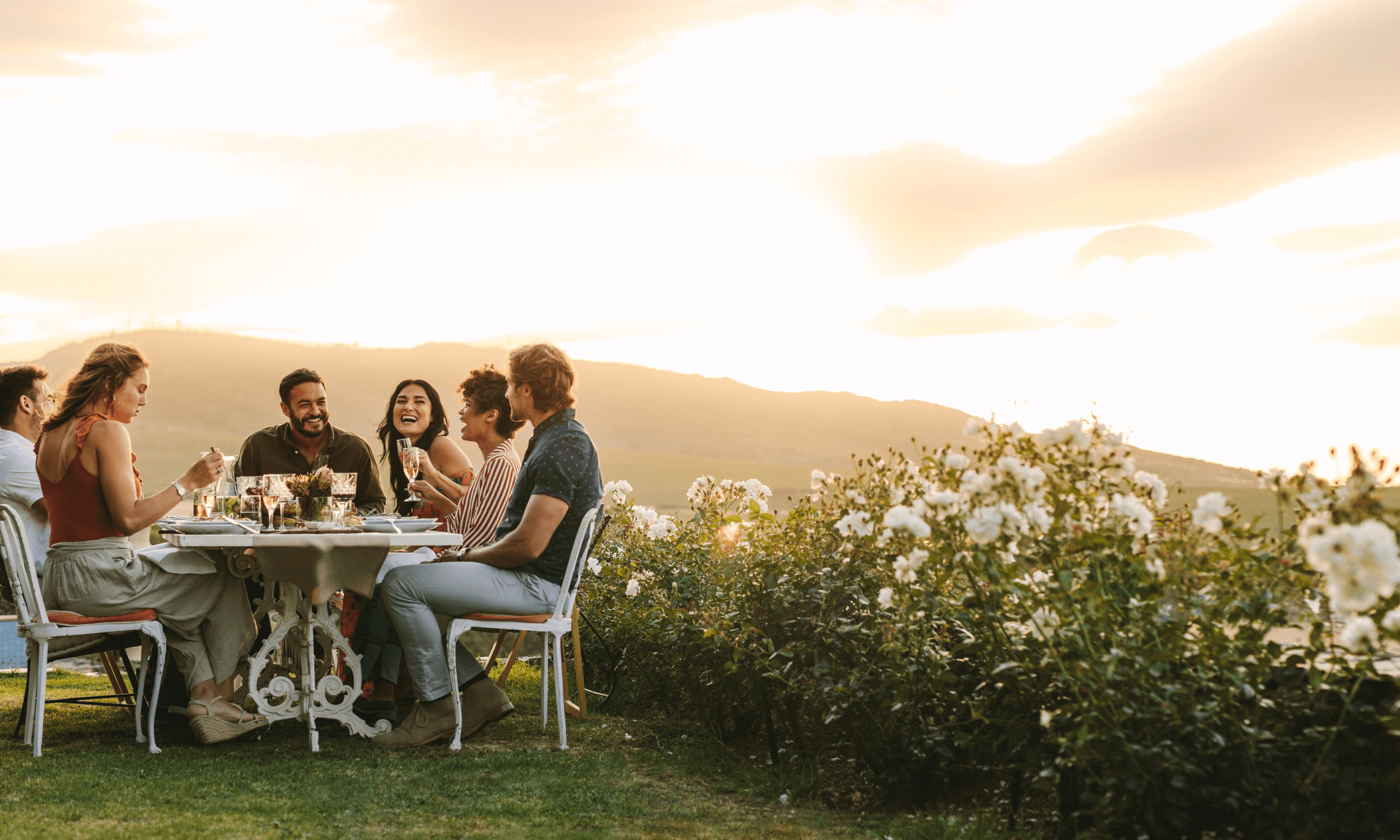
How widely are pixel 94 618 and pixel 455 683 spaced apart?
1.30 metres

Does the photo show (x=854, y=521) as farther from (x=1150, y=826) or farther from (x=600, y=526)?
(x=600, y=526)

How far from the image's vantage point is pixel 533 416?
4.13 m

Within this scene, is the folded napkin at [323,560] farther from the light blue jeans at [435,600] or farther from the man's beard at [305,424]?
the man's beard at [305,424]

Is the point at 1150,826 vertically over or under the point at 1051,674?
under

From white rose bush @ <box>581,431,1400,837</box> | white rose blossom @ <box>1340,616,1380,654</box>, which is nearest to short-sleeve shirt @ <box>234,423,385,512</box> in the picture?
white rose bush @ <box>581,431,1400,837</box>

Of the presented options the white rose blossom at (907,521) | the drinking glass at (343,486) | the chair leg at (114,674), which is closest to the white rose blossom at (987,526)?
the white rose blossom at (907,521)

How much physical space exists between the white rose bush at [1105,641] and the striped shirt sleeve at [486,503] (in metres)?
1.29

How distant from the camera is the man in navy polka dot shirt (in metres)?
3.90

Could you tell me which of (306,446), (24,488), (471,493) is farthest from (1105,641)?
(24,488)

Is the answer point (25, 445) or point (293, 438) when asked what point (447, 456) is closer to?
point (293, 438)

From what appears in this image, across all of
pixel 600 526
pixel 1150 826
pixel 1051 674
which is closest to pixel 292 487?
pixel 600 526

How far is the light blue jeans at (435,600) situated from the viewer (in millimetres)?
3902

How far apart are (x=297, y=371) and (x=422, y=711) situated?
173 centimetres

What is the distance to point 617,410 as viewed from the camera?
46969 mm
